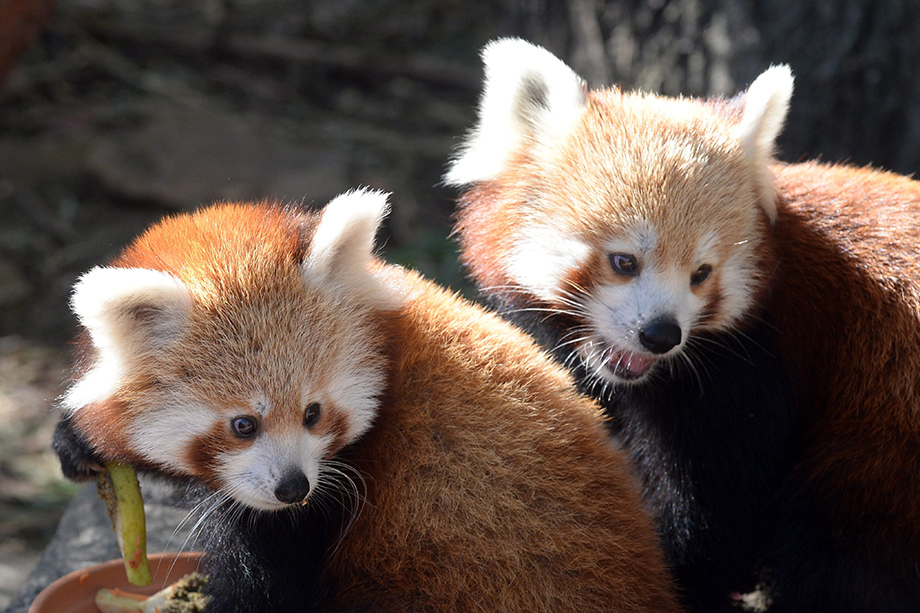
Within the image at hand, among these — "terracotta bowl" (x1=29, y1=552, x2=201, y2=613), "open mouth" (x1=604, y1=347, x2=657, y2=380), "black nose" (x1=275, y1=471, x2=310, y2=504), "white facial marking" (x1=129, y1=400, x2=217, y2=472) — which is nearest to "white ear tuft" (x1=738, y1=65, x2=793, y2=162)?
"open mouth" (x1=604, y1=347, x2=657, y2=380)

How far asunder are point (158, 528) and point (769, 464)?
8.19 feet

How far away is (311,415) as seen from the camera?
8.27ft

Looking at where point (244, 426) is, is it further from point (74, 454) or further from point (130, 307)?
point (74, 454)

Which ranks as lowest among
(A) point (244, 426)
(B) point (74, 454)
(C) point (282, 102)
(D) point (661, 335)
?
(C) point (282, 102)

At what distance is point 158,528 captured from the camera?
3.84 metres

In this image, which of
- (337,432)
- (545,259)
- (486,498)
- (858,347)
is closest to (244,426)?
(337,432)

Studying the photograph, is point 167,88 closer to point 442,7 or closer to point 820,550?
point 442,7

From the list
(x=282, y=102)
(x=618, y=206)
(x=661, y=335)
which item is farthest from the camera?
(x=282, y=102)

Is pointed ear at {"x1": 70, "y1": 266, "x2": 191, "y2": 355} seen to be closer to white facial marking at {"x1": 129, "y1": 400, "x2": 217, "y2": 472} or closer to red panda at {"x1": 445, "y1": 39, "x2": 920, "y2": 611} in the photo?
white facial marking at {"x1": 129, "y1": 400, "x2": 217, "y2": 472}

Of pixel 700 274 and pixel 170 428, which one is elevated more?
pixel 700 274

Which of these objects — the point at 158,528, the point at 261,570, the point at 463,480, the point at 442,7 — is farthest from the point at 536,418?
the point at 442,7

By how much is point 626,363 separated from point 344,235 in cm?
113

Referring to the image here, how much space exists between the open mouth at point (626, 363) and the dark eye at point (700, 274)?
0.30 m

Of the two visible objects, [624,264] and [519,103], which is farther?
[519,103]
